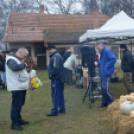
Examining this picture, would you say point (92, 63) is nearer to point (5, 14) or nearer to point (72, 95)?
point (72, 95)

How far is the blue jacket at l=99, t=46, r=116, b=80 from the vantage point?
534 cm

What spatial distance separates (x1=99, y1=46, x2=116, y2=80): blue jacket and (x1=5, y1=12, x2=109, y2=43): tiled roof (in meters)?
12.6

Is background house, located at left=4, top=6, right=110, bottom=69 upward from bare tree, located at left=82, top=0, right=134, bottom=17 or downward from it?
downward

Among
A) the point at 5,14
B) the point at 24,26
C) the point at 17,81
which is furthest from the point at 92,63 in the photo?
the point at 5,14

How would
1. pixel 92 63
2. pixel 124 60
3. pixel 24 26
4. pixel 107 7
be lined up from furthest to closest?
pixel 107 7 < pixel 24 26 < pixel 124 60 < pixel 92 63

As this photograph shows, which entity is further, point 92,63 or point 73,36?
point 73,36

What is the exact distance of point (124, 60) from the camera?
657cm

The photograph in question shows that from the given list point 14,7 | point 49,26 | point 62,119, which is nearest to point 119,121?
point 62,119

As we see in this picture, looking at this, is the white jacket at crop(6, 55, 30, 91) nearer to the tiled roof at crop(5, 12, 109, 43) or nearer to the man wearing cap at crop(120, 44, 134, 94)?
the man wearing cap at crop(120, 44, 134, 94)

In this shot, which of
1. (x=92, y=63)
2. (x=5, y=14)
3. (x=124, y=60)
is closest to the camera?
(x=92, y=63)

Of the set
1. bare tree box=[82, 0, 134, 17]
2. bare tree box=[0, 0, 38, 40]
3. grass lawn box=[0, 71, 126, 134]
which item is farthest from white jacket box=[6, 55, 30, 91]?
bare tree box=[82, 0, 134, 17]

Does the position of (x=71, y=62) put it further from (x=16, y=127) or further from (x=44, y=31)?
(x=44, y=31)

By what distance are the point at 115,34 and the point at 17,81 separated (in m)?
4.01

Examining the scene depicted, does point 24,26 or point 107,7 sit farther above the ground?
point 107,7
